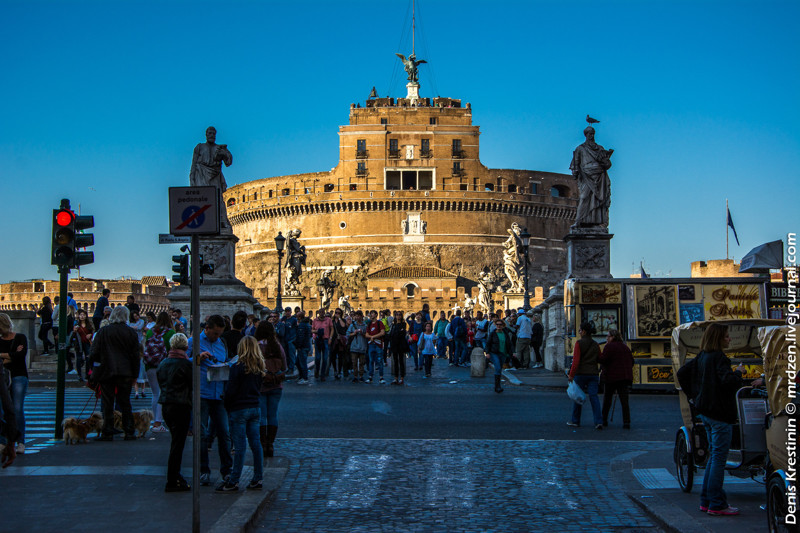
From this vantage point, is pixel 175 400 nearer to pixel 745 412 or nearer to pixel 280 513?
pixel 280 513

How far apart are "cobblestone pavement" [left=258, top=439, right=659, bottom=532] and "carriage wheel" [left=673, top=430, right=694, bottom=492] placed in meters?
0.45

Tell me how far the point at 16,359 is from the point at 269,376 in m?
2.51

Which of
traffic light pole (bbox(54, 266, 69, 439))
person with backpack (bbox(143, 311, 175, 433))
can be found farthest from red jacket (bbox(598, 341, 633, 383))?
traffic light pole (bbox(54, 266, 69, 439))

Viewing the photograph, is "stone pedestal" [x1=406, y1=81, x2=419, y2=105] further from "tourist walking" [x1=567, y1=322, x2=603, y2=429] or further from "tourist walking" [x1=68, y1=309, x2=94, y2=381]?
"tourist walking" [x1=567, y1=322, x2=603, y2=429]

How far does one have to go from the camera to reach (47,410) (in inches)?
519

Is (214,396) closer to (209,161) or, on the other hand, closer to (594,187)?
(209,161)

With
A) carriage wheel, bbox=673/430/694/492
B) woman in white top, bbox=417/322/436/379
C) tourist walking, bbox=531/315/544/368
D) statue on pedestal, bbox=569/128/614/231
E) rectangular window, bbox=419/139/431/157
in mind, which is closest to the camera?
carriage wheel, bbox=673/430/694/492

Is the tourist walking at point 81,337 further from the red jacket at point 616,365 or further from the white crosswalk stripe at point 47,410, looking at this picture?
the red jacket at point 616,365

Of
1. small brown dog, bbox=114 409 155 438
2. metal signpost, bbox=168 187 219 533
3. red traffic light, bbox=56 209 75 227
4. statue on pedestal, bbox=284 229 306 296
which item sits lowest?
small brown dog, bbox=114 409 155 438

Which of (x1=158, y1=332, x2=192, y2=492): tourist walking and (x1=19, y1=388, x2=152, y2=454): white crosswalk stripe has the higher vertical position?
(x1=158, y1=332, x2=192, y2=492): tourist walking

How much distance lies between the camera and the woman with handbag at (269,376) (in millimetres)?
8672

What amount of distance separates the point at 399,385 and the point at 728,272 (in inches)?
1268

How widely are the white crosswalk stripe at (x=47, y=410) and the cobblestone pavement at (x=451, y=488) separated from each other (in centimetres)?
249

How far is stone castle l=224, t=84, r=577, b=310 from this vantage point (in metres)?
71.5
